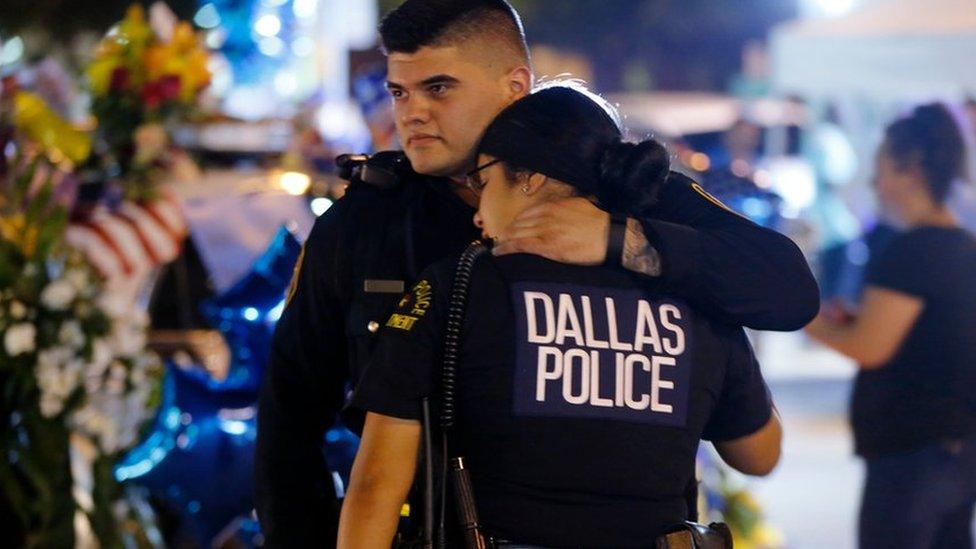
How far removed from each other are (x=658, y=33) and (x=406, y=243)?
26397 mm

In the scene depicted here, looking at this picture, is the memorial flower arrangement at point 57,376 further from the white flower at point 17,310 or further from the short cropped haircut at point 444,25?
the short cropped haircut at point 444,25

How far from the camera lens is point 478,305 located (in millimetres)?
2529

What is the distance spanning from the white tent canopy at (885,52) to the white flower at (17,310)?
15.0ft

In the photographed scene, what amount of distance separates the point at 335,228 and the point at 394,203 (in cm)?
12

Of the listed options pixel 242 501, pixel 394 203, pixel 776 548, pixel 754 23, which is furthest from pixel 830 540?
pixel 754 23

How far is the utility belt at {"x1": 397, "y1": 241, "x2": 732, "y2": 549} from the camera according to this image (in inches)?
99.6

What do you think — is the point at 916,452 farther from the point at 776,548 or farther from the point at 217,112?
the point at 217,112

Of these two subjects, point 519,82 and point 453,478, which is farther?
point 519,82

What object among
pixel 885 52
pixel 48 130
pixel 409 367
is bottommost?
pixel 409 367

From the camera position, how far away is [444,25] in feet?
9.78

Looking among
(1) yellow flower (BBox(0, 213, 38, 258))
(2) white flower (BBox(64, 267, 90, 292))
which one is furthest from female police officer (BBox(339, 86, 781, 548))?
(1) yellow flower (BBox(0, 213, 38, 258))

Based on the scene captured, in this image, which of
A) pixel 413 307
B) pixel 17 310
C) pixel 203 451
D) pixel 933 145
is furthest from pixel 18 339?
pixel 933 145

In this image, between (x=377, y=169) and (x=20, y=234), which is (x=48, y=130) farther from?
(x=377, y=169)

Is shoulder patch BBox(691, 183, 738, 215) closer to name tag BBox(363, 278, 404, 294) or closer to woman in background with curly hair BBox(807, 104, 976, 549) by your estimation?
name tag BBox(363, 278, 404, 294)
